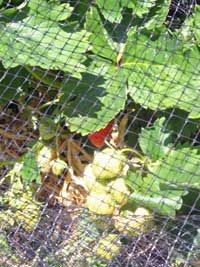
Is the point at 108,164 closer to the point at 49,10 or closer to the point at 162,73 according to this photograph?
the point at 162,73

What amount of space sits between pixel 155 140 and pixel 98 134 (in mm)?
129

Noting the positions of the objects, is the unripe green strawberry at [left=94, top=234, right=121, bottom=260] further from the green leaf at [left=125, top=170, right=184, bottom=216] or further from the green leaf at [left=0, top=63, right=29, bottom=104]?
the green leaf at [left=0, top=63, right=29, bottom=104]

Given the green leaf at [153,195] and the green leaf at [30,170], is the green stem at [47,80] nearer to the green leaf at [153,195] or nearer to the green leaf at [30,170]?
the green leaf at [30,170]

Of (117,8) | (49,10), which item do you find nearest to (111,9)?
(117,8)

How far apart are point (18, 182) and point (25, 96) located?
8.4 inches

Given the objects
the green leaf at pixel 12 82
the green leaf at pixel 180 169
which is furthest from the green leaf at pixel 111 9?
the green leaf at pixel 180 169

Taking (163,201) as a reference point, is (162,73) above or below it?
above

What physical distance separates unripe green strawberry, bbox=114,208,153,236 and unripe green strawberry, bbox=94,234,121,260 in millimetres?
23

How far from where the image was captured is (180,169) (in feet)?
5.30

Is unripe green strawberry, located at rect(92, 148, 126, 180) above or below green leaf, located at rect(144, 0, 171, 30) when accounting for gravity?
below

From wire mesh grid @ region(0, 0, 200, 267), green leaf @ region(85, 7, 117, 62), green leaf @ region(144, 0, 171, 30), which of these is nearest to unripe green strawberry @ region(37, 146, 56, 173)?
wire mesh grid @ region(0, 0, 200, 267)

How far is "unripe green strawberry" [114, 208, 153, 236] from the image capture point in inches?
62.1

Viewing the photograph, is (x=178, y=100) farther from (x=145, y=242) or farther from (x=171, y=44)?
(x=145, y=242)

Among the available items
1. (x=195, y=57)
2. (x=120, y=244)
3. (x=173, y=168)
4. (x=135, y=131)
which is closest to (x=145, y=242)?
(x=120, y=244)
